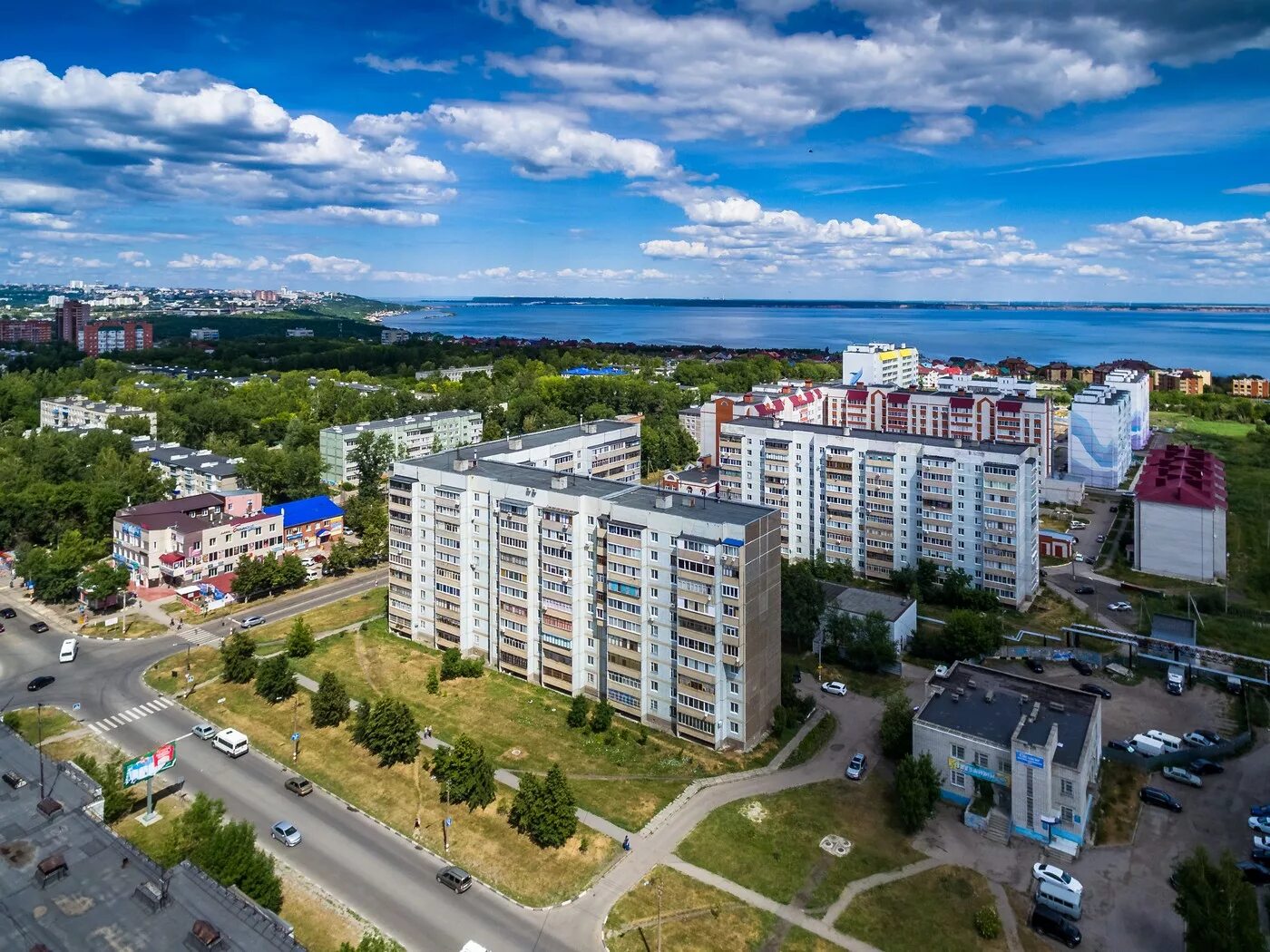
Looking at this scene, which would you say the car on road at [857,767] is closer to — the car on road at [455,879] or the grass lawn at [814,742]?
the grass lawn at [814,742]

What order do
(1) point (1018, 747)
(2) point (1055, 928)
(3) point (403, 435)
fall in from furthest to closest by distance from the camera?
(3) point (403, 435) < (1) point (1018, 747) < (2) point (1055, 928)

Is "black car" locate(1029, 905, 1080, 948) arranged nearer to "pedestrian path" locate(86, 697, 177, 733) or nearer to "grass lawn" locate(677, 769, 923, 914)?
"grass lawn" locate(677, 769, 923, 914)

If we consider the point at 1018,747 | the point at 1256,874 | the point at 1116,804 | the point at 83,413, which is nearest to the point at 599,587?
the point at 1018,747

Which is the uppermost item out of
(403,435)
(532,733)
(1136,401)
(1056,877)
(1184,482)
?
(1136,401)

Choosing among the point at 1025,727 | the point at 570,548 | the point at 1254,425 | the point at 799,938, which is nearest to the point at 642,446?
the point at 570,548

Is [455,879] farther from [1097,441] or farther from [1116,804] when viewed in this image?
[1097,441]

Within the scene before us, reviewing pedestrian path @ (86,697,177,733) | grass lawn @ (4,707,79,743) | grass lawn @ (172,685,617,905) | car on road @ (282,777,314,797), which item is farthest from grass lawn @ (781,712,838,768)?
grass lawn @ (4,707,79,743)

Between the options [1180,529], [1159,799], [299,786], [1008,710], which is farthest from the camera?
[1180,529]
